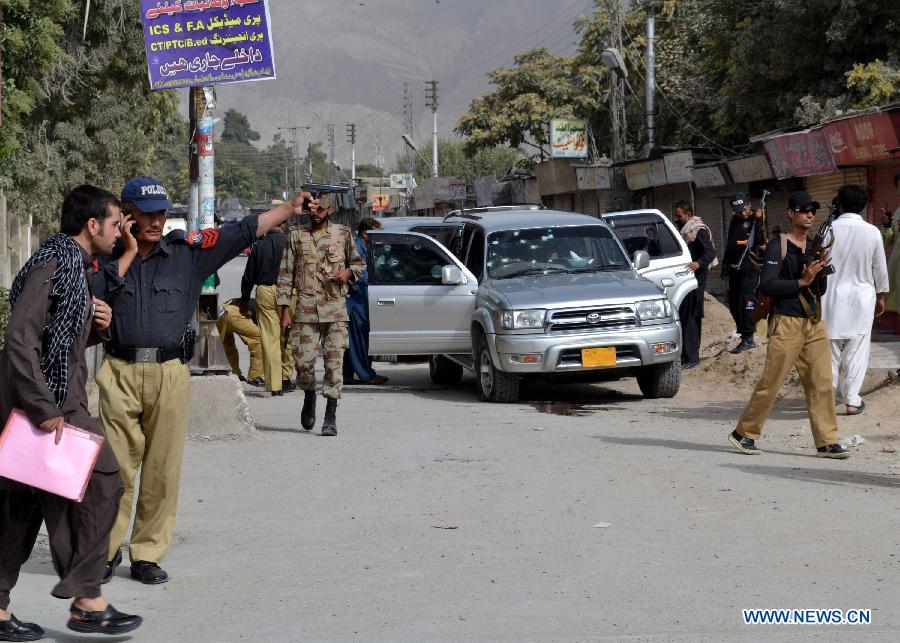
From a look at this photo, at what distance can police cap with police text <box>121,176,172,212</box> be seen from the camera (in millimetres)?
6133

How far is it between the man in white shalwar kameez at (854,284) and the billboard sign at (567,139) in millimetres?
33900

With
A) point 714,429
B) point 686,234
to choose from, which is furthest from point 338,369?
point 686,234

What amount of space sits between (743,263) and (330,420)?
23.7ft

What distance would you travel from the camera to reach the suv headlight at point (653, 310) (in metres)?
13.2

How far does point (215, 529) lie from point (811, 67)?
2413 centimetres

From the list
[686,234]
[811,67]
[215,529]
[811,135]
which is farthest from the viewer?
[811,67]

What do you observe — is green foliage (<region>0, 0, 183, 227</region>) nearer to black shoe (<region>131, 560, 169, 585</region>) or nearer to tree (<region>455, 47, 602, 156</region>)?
black shoe (<region>131, 560, 169, 585</region>)

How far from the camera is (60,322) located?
5.20m

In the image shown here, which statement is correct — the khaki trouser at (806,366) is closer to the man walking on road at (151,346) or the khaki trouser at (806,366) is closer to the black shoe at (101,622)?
the man walking on road at (151,346)

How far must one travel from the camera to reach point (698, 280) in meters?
16.9

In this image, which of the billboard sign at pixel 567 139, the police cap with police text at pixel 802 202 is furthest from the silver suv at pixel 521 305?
the billboard sign at pixel 567 139

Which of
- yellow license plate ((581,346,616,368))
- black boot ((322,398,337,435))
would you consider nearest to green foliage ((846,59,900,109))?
yellow license plate ((581,346,616,368))

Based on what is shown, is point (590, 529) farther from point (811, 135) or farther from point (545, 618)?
point (811, 135)

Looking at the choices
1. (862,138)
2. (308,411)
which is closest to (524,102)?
(862,138)
